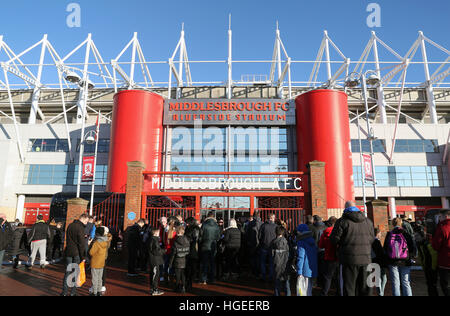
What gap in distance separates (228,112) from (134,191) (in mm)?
14104

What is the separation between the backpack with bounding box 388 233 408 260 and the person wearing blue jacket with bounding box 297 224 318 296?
1.55 meters

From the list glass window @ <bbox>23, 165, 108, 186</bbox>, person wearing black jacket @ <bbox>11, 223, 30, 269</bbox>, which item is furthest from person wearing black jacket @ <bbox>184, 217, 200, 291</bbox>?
glass window @ <bbox>23, 165, 108, 186</bbox>

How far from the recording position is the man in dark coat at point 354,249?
4.87 metres

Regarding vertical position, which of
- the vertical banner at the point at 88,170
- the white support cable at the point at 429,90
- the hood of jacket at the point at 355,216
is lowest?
the hood of jacket at the point at 355,216

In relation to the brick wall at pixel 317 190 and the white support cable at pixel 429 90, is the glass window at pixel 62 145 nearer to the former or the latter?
the brick wall at pixel 317 190

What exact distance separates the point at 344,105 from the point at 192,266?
19917mm

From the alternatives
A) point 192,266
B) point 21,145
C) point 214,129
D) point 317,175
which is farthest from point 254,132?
point 21,145

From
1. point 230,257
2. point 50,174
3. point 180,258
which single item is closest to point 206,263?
point 230,257

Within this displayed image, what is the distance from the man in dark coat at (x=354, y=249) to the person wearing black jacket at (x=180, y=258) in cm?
357

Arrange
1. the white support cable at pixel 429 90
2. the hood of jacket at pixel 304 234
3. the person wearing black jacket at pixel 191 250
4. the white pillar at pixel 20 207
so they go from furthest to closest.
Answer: the white support cable at pixel 429 90, the white pillar at pixel 20 207, the person wearing black jacket at pixel 191 250, the hood of jacket at pixel 304 234

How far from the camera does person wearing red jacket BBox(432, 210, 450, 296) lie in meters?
5.35

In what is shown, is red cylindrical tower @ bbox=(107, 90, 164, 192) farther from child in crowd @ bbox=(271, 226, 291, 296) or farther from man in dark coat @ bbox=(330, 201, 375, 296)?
man in dark coat @ bbox=(330, 201, 375, 296)

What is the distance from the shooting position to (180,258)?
7090 mm

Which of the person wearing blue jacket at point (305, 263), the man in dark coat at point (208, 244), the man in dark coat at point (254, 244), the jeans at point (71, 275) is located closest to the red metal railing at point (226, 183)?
the man in dark coat at point (254, 244)
